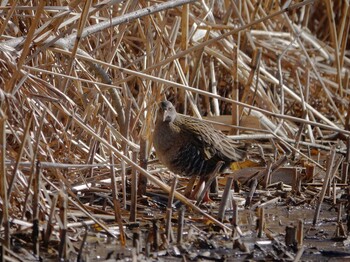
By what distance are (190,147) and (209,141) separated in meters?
Result: 0.14

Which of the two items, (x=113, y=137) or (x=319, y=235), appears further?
(x=113, y=137)

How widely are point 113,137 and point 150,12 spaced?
1.01 metres

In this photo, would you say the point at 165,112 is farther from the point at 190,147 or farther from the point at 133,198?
the point at 133,198

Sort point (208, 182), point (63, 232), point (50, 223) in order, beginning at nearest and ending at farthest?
point (63, 232) < point (50, 223) < point (208, 182)

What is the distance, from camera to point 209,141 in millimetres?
6066

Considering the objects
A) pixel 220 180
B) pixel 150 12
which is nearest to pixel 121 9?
pixel 150 12

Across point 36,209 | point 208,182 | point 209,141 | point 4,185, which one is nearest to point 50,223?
point 36,209

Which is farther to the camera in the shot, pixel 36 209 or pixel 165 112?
pixel 165 112

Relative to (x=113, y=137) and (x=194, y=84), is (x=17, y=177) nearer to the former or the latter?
(x=113, y=137)

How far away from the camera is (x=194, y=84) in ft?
23.9

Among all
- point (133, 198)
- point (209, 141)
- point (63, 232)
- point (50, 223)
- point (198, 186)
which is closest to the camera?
point (63, 232)

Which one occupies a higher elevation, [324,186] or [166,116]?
[166,116]

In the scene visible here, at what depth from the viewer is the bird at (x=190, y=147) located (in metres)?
5.91

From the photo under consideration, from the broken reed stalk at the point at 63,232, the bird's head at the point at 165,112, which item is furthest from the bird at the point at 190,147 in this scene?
the broken reed stalk at the point at 63,232
